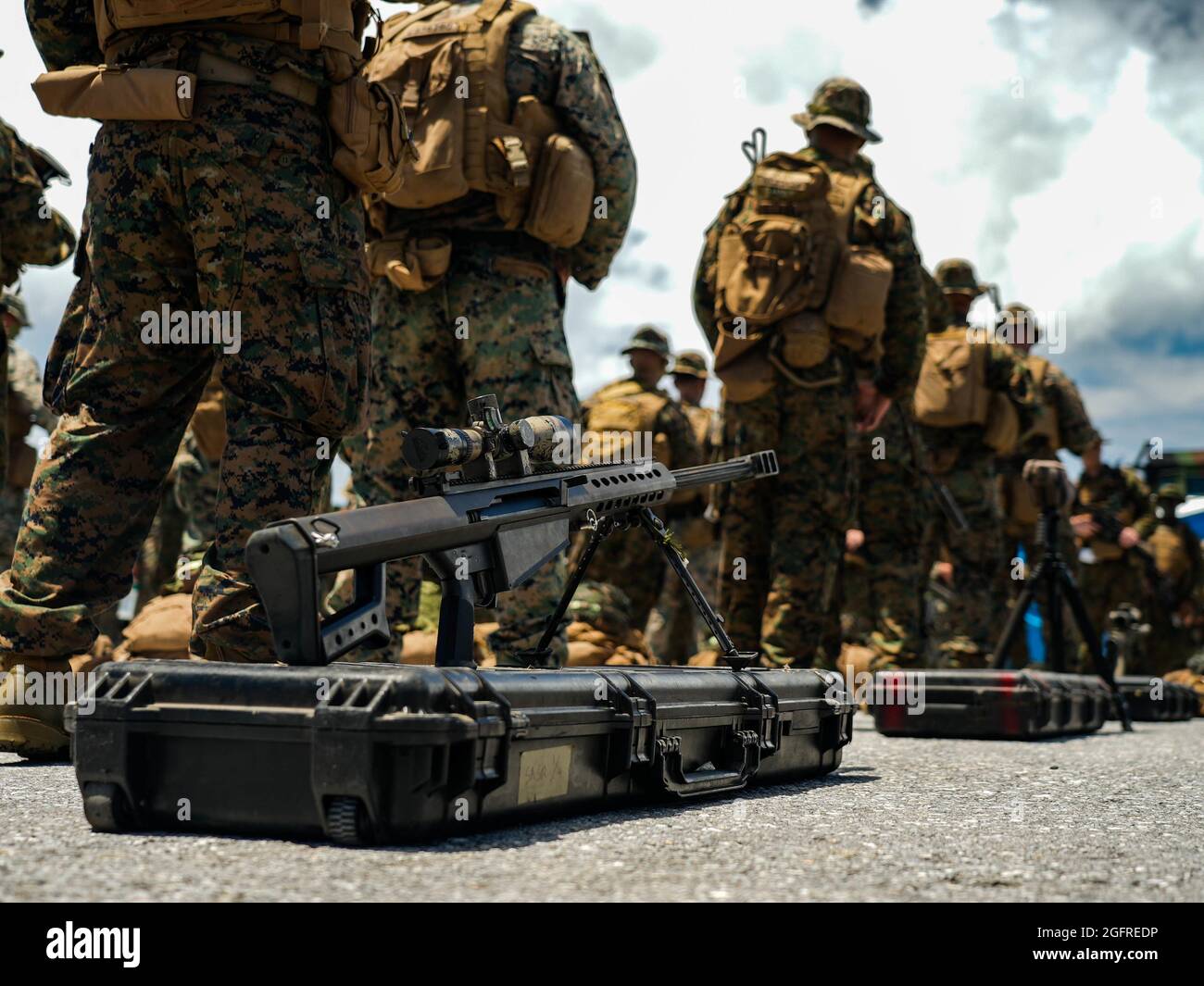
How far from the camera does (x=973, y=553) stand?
9789mm

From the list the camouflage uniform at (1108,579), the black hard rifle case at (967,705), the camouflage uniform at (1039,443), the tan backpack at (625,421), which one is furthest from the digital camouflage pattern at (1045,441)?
the black hard rifle case at (967,705)

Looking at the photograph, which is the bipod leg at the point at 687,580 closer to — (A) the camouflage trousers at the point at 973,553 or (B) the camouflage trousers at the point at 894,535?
(B) the camouflage trousers at the point at 894,535

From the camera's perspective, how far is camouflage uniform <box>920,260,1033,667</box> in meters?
9.69

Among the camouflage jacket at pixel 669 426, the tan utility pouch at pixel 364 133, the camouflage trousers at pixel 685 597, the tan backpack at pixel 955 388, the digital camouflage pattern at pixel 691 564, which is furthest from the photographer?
the camouflage trousers at pixel 685 597

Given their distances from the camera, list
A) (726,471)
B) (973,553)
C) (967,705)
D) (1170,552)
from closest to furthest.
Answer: (726,471) < (967,705) < (973,553) < (1170,552)

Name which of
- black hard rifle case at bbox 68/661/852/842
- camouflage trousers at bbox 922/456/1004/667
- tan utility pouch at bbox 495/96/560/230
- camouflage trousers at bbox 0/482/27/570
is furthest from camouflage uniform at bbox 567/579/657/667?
camouflage trousers at bbox 0/482/27/570

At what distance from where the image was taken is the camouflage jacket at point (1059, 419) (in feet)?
38.2

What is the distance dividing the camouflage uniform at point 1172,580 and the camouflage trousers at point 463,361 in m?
11.7

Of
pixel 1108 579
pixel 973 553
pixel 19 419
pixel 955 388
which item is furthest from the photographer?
pixel 1108 579

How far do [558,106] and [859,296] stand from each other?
2219 millimetres

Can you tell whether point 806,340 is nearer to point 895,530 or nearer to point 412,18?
point 895,530

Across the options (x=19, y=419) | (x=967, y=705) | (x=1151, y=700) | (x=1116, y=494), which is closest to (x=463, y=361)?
(x=967, y=705)
